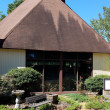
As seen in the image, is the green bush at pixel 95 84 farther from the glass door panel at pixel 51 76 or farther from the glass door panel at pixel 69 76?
the glass door panel at pixel 51 76

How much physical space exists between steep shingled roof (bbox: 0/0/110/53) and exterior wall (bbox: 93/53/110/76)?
0.50 m

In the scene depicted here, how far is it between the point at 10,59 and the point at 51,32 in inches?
138

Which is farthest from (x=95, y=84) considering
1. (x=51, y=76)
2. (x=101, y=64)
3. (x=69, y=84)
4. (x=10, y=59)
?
(x=10, y=59)

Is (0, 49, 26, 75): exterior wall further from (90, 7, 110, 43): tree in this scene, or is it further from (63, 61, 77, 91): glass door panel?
(90, 7, 110, 43): tree

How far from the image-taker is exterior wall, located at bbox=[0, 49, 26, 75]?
12164mm

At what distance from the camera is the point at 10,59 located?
1228cm

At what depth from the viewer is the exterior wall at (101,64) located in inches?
552

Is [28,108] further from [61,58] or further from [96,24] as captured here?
[96,24]

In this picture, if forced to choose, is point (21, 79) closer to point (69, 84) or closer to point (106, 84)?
point (69, 84)

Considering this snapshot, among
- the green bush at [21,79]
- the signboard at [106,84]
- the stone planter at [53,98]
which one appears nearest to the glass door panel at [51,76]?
the green bush at [21,79]

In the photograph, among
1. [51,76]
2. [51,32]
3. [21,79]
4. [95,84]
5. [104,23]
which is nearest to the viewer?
[21,79]

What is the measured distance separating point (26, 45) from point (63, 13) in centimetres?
444

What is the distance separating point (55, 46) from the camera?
12859mm

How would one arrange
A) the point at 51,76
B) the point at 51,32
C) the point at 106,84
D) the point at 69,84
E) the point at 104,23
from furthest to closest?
the point at 104,23 → the point at 69,84 → the point at 51,32 → the point at 51,76 → the point at 106,84
